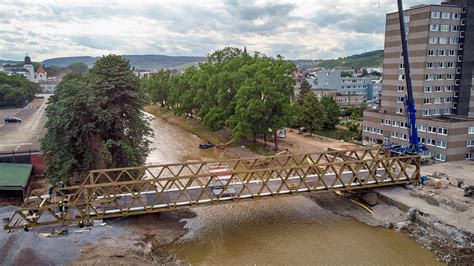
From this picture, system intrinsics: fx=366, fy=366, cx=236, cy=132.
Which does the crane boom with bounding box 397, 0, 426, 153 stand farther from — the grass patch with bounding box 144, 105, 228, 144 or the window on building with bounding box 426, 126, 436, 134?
the grass patch with bounding box 144, 105, 228, 144

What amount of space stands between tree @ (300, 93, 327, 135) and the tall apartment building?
7.76 metres

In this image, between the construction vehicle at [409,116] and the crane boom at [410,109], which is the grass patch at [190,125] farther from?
the crane boom at [410,109]

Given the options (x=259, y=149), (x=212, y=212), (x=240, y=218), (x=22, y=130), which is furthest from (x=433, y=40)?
(x=22, y=130)

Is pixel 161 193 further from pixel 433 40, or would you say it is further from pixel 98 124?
pixel 433 40

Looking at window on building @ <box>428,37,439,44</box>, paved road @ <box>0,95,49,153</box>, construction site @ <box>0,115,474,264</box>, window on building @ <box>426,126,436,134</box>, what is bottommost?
construction site @ <box>0,115,474,264</box>

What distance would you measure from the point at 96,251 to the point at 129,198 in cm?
615

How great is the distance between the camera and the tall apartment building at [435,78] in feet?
105

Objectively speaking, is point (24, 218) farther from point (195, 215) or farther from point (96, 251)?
point (195, 215)

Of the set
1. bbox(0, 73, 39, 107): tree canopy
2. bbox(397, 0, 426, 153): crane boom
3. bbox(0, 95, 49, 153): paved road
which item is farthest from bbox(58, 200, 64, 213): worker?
bbox(0, 73, 39, 107): tree canopy

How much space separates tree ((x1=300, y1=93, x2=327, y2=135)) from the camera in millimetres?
44688

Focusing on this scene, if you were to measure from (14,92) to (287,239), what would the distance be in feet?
234

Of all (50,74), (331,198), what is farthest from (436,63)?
(50,74)

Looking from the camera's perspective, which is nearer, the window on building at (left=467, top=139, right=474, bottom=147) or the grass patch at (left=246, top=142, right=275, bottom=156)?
the window on building at (left=467, top=139, right=474, bottom=147)

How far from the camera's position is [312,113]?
44781mm
